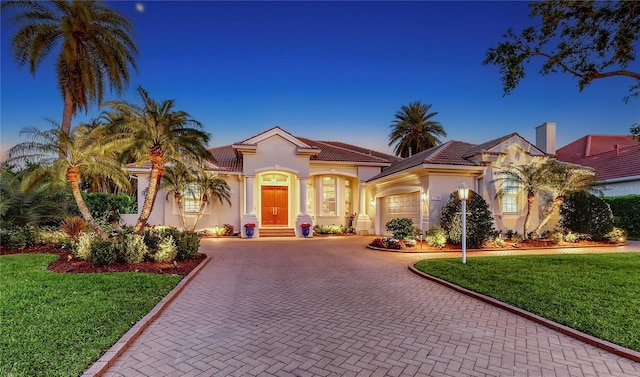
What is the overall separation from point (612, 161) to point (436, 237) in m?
18.5

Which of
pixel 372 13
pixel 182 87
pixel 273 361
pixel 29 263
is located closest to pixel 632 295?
pixel 273 361

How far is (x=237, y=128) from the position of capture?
25.8 meters

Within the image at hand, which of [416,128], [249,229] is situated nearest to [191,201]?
[249,229]

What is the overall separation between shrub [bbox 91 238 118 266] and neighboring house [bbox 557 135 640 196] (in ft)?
73.4

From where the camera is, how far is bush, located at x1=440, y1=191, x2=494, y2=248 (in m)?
14.1

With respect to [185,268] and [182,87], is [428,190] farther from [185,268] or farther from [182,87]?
[182,87]

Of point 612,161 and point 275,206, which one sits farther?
point 612,161

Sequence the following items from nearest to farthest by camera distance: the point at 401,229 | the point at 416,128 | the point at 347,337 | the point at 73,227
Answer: the point at 347,337
the point at 73,227
the point at 401,229
the point at 416,128

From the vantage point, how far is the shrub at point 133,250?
943cm

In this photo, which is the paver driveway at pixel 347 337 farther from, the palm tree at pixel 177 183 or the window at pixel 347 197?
the window at pixel 347 197

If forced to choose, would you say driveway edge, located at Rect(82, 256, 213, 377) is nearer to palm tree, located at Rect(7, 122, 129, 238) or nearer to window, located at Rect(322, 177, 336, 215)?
palm tree, located at Rect(7, 122, 129, 238)

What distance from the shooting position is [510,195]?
16750mm

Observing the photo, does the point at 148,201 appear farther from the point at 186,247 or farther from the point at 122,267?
the point at 122,267

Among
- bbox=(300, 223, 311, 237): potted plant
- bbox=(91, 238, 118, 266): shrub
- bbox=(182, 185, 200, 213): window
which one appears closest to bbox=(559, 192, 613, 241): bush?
bbox=(300, 223, 311, 237): potted plant
